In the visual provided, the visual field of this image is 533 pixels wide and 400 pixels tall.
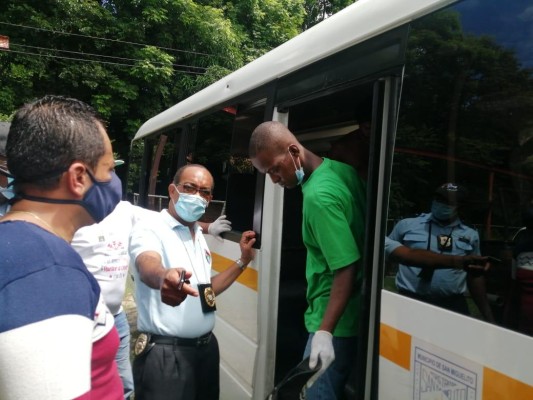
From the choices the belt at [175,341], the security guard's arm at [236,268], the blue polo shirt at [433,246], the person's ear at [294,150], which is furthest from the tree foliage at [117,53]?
the blue polo shirt at [433,246]

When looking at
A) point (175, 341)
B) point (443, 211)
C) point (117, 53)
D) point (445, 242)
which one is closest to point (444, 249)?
point (445, 242)

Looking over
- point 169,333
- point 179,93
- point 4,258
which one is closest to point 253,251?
point 169,333

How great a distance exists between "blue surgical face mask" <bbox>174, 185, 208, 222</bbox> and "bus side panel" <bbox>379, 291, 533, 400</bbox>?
1195 mm

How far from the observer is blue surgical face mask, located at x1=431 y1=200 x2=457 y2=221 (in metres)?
1.83

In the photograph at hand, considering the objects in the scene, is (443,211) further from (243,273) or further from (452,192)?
(243,273)

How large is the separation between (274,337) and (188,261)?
814mm

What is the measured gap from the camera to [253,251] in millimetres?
3211

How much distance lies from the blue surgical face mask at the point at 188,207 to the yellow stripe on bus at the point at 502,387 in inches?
66.9

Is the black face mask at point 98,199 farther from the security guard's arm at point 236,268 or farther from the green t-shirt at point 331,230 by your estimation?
the security guard's arm at point 236,268

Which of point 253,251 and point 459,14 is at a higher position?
point 459,14

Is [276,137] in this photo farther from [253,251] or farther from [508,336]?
[508,336]

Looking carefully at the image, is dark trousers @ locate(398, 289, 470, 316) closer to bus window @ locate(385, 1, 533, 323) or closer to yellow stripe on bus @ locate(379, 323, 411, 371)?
bus window @ locate(385, 1, 533, 323)

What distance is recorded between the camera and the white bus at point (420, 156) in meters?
1.64

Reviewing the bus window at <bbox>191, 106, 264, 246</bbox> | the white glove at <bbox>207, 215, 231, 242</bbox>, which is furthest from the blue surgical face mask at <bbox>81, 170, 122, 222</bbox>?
the white glove at <bbox>207, 215, 231, 242</bbox>
